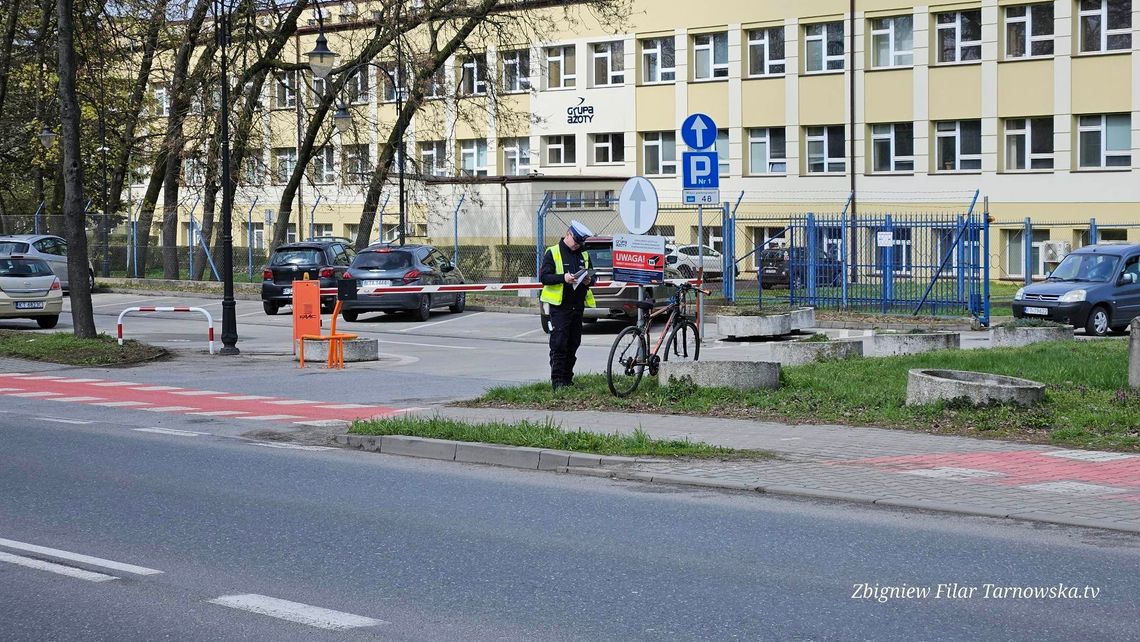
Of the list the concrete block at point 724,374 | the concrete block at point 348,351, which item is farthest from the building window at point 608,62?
the concrete block at point 724,374

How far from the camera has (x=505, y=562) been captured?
7652 millimetres

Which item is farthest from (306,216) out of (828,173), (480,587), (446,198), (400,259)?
(480,587)

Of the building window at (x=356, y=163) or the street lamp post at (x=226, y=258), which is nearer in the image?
the street lamp post at (x=226, y=258)

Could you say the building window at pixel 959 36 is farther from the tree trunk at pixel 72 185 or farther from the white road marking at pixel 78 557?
the white road marking at pixel 78 557

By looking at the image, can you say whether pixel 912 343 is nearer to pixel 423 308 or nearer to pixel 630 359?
pixel 630 359

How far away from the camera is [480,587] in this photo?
7.05 metres

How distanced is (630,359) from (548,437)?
3.11 metres

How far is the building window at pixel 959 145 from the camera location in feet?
149

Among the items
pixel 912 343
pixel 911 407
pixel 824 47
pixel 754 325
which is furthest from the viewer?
pixel 824 47

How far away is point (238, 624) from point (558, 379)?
898 cm

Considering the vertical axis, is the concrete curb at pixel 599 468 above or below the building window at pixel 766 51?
below

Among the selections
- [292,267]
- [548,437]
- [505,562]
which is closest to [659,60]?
[292,267]

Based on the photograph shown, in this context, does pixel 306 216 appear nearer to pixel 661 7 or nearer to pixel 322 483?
pixel 661 7

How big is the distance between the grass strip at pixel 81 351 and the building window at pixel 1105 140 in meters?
30.8
